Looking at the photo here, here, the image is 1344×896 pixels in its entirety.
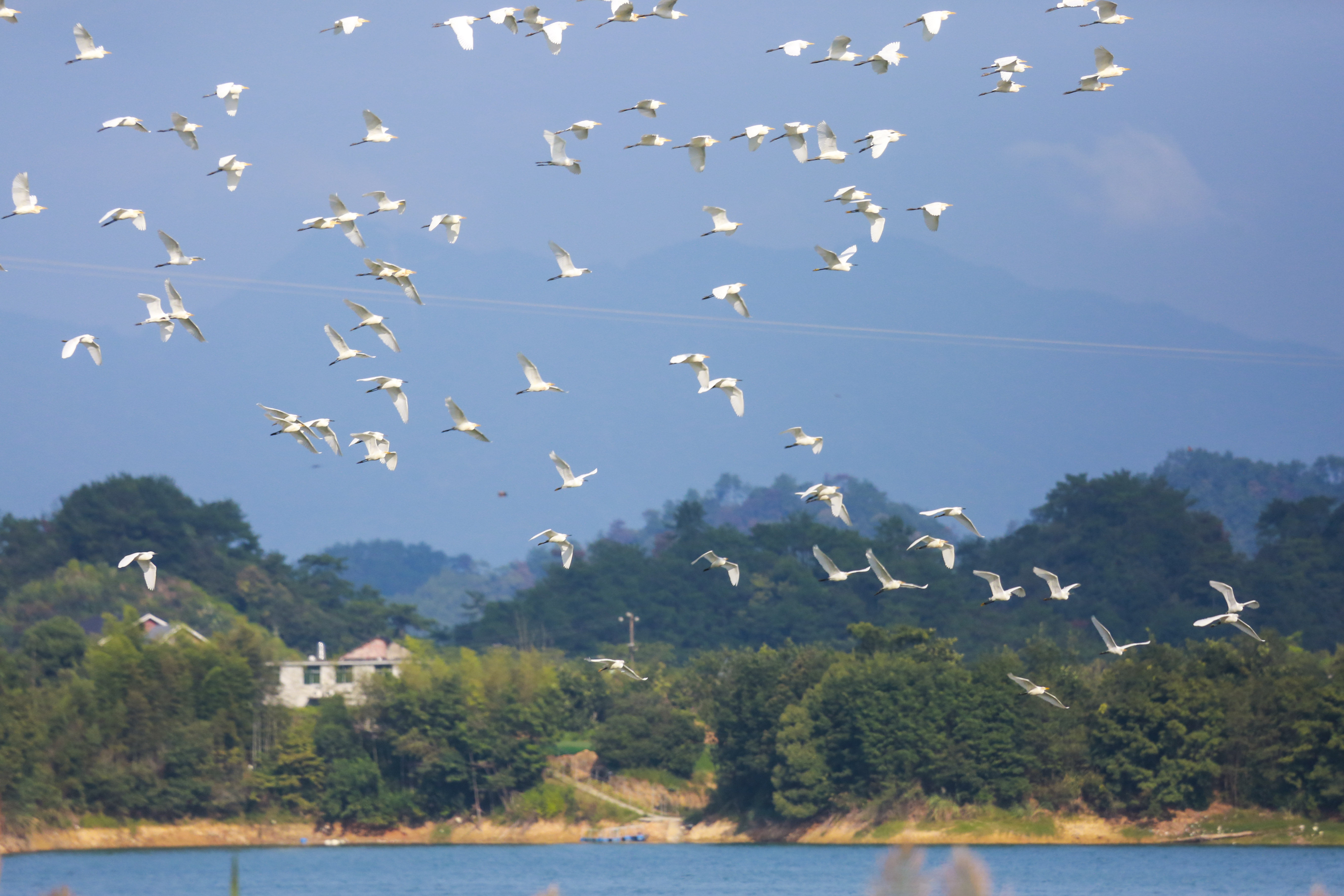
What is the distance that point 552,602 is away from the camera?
120m

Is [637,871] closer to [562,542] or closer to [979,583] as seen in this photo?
[562,542]

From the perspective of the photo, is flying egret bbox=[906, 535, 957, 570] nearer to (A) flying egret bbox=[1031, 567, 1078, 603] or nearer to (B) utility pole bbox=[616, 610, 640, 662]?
(A) flying egret bbox=[1031, 567, 1078, 603]

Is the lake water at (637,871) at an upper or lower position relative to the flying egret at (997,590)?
lower

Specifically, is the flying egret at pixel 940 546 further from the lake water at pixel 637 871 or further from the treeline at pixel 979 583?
the treeline at pixel 979 583

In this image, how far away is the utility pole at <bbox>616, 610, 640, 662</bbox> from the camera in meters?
92.1

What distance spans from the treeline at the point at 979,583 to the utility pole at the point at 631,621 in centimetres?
92

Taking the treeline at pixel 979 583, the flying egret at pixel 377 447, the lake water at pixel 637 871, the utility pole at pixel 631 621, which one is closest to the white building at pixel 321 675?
the utility pole at pixel 631 621

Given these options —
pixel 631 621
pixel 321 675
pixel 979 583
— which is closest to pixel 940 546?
pixel 321 675

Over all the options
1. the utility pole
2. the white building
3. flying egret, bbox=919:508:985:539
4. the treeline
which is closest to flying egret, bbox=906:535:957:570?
flying egret, bbox=919:508:985:539

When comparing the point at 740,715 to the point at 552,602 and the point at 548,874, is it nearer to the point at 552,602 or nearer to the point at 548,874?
the point at 548,874

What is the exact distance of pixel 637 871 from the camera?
55750mm

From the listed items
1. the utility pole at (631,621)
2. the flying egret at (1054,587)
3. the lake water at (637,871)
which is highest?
the utility pole at (631,621)

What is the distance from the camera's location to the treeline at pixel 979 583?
10556 cm

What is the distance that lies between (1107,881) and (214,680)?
34783 mm
